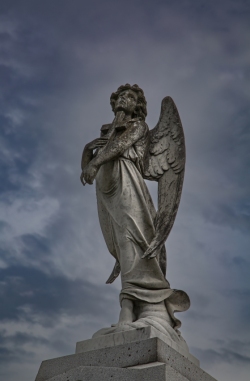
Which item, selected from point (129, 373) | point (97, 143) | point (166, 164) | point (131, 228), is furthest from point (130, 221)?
point (129, 373)

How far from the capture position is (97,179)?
7.81 metres

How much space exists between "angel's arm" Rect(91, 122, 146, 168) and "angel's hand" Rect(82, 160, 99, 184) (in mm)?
39

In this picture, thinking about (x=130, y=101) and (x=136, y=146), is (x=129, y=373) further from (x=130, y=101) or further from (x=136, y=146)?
(x=130, y=101)

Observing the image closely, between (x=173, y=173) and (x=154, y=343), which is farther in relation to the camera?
(x=173, y=173)

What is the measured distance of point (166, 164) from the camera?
8062 millimetres

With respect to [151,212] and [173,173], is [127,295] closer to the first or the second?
[151,212]

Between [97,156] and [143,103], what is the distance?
142cm

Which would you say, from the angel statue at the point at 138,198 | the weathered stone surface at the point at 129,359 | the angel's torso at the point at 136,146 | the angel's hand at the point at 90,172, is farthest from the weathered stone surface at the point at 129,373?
the angel's torso at the point at 136,146

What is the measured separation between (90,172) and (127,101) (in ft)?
4.81

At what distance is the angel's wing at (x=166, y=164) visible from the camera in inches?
296

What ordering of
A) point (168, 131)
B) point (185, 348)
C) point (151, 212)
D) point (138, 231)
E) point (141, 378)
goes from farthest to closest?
point (168, 131), point (151, 212), point (138, 231), point (185, 348), point (141, 378)

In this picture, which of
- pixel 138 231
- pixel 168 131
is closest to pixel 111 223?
pixel 138 231

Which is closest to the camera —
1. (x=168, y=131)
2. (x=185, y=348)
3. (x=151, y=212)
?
(x=185, y=348)

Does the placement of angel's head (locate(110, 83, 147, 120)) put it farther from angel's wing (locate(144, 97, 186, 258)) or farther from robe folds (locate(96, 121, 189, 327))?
robe folds (locate(96, 121, 189, 327))
